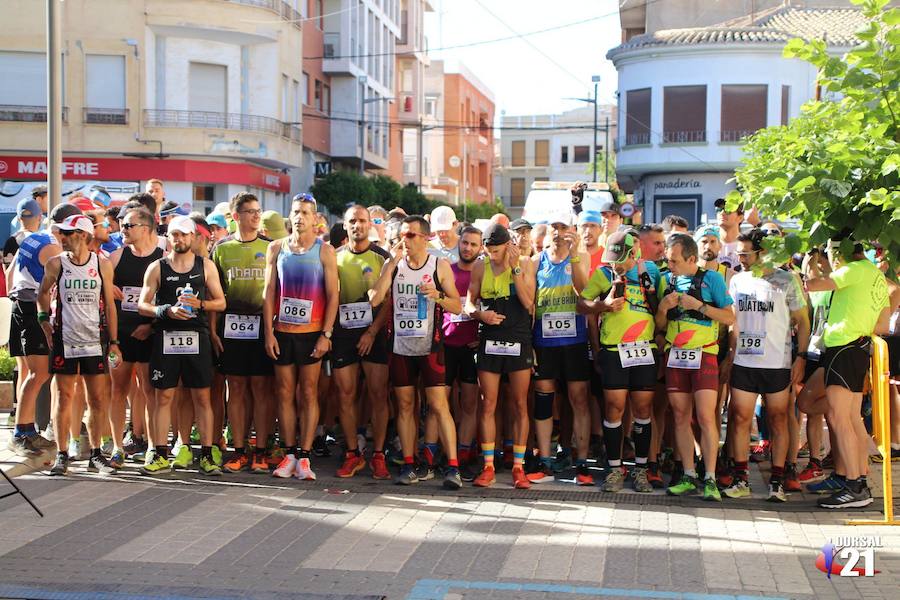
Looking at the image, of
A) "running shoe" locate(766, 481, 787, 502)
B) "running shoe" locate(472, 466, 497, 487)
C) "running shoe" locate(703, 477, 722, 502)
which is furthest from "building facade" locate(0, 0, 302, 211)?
"running shoe" locate(766, 481, 787, 502)

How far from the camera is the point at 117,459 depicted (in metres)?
9.94

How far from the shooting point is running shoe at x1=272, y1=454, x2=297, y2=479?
9.73m

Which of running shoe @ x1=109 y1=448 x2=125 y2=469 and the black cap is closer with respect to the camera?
the black cap

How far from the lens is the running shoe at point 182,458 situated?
9.93m

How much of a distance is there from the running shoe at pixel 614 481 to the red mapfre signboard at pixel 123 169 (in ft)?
93.7

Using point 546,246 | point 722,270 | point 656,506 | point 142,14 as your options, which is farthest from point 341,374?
point 142,14

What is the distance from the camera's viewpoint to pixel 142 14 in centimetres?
3491

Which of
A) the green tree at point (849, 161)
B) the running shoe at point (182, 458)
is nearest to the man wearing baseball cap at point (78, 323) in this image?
the running shoe at point (182, 458)

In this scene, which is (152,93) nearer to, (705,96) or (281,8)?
(281,8)

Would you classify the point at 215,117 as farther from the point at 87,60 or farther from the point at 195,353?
A: the point at 195,353

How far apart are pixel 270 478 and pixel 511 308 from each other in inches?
96.2

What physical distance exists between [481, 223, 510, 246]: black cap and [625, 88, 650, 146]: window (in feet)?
120

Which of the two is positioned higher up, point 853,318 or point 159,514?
point 853,318

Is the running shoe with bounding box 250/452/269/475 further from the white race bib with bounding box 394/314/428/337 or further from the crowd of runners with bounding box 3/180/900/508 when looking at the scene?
the white race bib with bounding box 394/314/428/337
